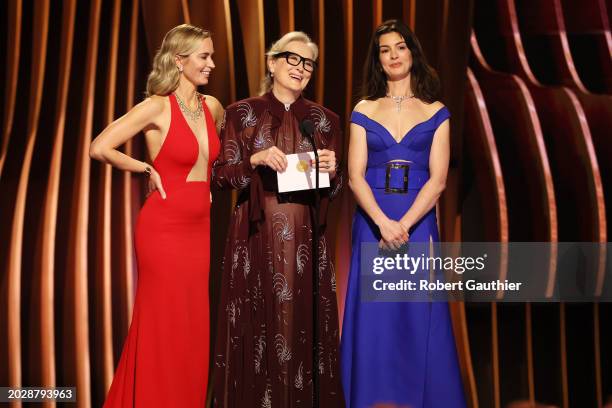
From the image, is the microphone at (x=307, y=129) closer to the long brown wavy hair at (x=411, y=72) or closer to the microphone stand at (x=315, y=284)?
the microphone stand at (x=315, y=284)

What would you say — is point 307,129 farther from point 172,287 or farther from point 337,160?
point 172,287

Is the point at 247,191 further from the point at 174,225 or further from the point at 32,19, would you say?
the point at 32,19

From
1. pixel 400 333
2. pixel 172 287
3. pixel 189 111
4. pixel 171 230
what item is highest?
pixel 189 111

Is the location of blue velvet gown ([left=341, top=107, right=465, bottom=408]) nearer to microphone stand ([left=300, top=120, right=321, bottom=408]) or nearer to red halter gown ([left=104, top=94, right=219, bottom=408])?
microphone stand ([left=300, top=120, right=321, bottom=408])

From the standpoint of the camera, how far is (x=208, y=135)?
3.30 m

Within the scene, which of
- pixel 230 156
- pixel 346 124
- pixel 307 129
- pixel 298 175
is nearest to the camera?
pixel 307 129

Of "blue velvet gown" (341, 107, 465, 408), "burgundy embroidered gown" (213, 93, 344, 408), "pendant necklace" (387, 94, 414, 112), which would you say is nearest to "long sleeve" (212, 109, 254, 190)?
"burgundy embroidered gown" (213, 93, 344, 408)

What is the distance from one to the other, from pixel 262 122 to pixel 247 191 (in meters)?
0.26

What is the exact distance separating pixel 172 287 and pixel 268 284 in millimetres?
408

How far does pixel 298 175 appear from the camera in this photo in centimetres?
303

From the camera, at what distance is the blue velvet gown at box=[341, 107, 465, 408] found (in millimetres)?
3254

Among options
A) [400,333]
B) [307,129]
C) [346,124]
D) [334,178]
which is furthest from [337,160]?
[346,124]

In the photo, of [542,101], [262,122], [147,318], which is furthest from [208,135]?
[542,101]

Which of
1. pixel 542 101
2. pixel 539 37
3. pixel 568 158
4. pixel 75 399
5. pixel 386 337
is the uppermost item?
pixel 539 37
